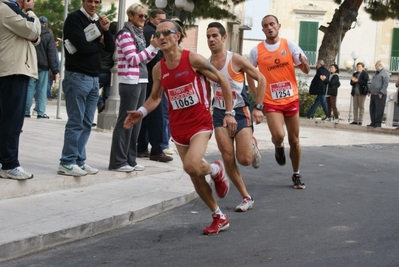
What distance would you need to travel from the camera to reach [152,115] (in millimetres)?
12469

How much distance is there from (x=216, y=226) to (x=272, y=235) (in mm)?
504

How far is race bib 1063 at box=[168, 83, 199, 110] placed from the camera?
8.03 meters

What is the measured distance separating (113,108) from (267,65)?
568cm

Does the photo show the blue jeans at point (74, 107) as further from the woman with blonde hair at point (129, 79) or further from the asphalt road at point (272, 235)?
the asphalt road at point (272, 235)

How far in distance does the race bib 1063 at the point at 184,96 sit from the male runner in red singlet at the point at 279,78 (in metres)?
2.89

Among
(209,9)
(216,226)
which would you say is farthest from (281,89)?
(209,9)

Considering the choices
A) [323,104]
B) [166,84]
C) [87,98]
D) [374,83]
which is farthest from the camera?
[323,104]

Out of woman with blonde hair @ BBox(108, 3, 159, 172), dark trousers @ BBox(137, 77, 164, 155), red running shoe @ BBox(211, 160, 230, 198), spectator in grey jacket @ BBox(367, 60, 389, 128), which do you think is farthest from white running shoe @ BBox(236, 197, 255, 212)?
spectator in grey jacket @ BBox(367, 60, 389, 128)

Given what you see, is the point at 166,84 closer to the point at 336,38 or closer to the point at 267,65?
the point at 267,65

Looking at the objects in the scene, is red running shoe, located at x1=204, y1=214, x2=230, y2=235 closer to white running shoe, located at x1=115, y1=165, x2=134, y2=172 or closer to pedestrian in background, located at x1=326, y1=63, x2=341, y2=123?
white running shoe, located at x1=115, y1=165, x2=134, y2=172

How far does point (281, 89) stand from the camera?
10898mm

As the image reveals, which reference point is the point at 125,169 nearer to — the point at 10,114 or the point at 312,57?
the point at 10,114

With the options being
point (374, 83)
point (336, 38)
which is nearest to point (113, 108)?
point (374, 83)

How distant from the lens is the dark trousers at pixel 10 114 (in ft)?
29.6
